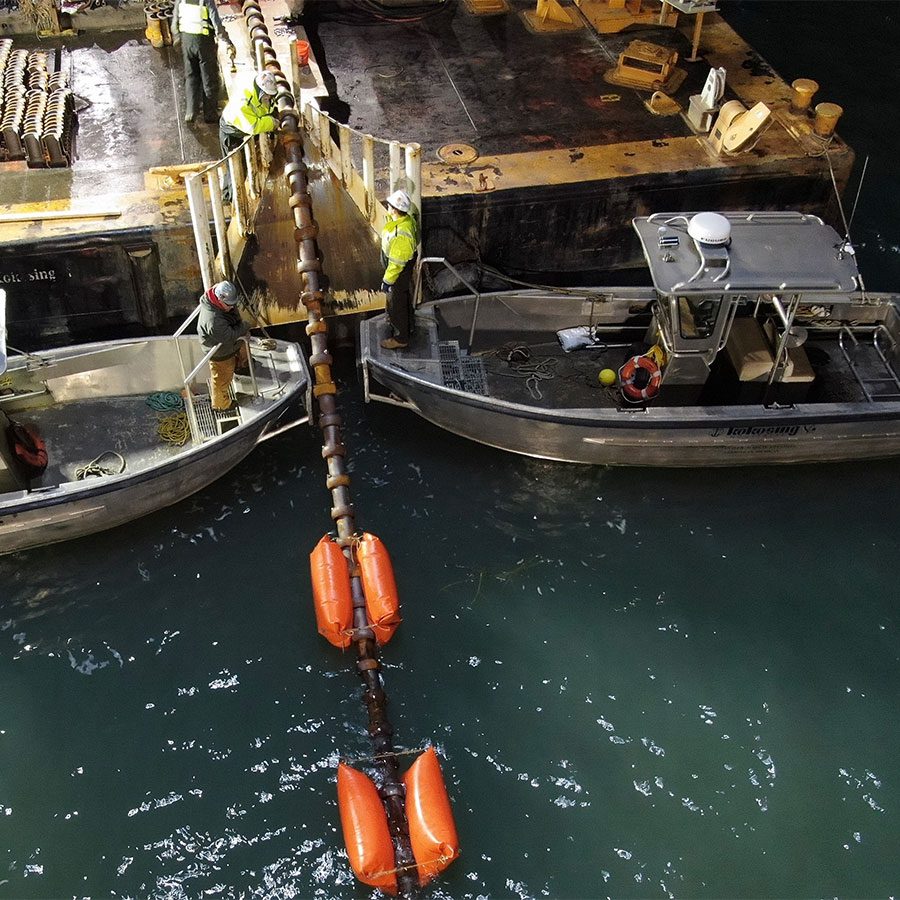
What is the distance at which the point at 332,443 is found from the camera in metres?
9.10

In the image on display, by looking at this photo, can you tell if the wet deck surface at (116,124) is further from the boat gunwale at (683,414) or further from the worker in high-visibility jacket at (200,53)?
the boat gunwale at (683,414)

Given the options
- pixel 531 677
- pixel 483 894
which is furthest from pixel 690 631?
pixel 483 894

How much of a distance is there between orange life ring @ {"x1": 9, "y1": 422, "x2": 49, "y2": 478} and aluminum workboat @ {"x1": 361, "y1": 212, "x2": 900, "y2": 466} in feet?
11.3

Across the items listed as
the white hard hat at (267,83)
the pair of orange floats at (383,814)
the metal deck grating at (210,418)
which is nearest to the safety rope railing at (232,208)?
the white hard hat at (267,83)

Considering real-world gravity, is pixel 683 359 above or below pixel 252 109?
below

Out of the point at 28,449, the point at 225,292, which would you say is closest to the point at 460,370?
the point at 225,292

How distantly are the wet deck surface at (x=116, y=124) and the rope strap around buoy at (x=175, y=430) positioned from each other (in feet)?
9.92

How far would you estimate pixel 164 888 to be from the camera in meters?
7.05

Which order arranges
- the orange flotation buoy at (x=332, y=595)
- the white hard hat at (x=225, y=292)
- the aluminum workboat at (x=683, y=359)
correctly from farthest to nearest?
1. the aluminum workboat at (x=683, y=359)
2. the white hard hat at (x=225, y=292)
3. the orange flotation buoy at (x=332, y=595)

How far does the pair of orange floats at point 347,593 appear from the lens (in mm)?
8047

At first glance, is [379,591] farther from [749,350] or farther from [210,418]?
[749,350]

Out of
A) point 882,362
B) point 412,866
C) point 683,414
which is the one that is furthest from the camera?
point 882,362

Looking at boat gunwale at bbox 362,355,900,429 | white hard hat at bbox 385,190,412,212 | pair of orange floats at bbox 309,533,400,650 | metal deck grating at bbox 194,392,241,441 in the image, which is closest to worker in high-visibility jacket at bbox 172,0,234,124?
white hard hat at bbox 385,190,412,212

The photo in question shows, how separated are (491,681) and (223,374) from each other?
411 cm
